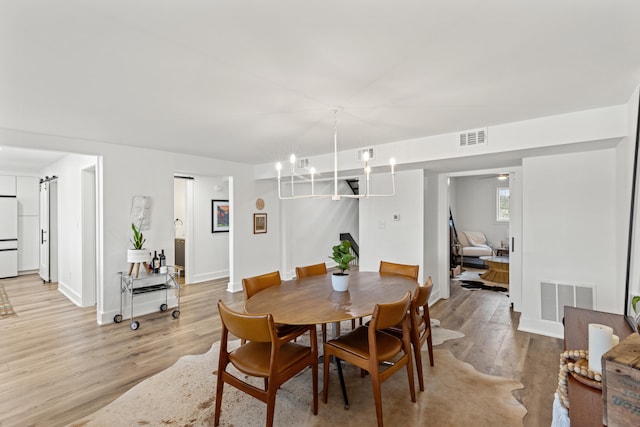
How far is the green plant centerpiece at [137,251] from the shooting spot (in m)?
3.85

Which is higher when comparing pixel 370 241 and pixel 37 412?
pixel 370 241

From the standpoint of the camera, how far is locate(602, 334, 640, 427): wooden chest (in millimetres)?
781

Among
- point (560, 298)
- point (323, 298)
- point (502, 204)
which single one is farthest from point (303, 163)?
point (502, 204)

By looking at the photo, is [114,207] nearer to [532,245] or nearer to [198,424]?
[198,424]

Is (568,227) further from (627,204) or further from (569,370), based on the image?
(569,370)


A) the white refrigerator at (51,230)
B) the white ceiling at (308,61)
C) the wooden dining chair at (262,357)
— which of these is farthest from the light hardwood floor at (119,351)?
the white ceiling at (308,61)

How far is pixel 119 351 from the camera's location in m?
3.13

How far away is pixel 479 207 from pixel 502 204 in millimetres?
569

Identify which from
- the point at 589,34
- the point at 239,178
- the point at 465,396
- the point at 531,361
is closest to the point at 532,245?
the point at 531,361

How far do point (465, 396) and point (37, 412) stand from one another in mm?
3199

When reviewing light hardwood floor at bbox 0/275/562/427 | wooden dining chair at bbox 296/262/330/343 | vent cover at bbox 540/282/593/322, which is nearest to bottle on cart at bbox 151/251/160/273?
light hardwood floor at bbox 0/275/562/427

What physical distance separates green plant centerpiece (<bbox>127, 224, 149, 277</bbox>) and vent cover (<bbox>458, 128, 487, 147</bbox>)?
→ 163 inches

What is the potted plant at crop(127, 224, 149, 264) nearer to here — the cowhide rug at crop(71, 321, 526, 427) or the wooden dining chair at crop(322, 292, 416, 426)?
the cowhide rug at crop(71, 321, 526, 427)

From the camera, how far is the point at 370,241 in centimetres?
513
